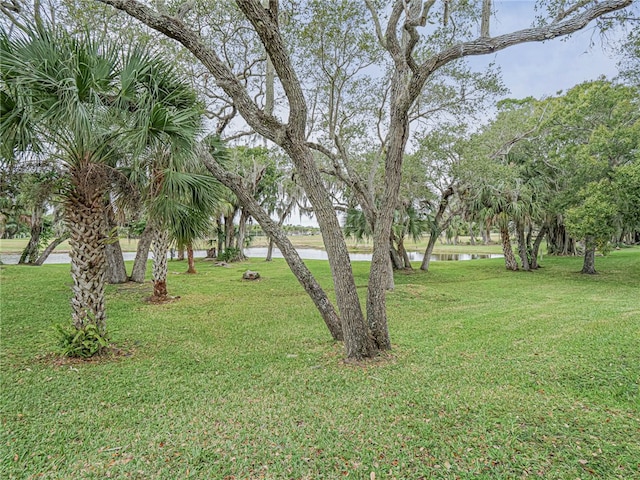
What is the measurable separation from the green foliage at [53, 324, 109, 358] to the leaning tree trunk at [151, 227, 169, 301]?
428 cm

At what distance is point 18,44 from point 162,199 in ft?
7.93

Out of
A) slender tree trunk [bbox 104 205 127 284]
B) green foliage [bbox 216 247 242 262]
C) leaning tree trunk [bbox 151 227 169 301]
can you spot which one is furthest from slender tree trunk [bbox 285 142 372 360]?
green foliage [bbox 216 247 242 262]

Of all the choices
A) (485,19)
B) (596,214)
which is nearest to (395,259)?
(596,214)

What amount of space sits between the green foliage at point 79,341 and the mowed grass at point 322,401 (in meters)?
0.18

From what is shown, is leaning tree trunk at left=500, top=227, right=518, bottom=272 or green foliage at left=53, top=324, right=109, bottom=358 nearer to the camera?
green foliage at left=53, top=324, right=109, bottom=358

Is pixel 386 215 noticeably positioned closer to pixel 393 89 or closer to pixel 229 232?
pixel 393 89

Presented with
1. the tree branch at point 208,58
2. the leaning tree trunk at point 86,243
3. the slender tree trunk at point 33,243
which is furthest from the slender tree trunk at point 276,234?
the slender tree trunk at point 33,243

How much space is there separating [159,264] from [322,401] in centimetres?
701

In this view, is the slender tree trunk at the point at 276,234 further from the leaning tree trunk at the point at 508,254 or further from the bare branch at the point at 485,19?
the leaning tree trunk at the point at 508,254

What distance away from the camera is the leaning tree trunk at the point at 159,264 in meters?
8.77

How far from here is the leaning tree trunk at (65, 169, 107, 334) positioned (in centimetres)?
446

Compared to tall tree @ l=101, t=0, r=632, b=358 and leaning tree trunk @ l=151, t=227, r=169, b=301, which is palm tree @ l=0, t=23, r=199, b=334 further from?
leaning tree trunk @ l=151, t=227, r=169, b=301

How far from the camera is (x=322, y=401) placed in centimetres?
344

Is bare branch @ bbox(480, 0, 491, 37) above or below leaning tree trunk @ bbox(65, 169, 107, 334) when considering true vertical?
above
